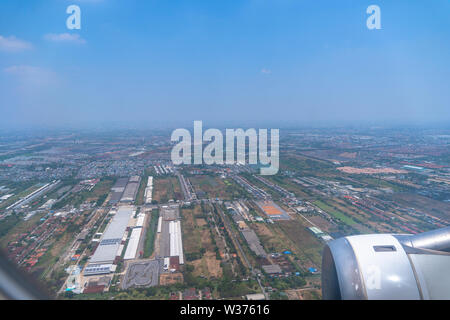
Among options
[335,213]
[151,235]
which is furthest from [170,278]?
[335,213]

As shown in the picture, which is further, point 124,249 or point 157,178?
point 157,178

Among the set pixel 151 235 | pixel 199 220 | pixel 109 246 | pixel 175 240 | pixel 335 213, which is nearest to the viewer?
pixel 109 246

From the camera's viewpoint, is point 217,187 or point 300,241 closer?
point 300,241

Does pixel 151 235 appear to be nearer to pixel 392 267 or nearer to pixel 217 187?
pixel 217 187

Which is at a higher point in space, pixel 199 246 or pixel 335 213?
pixel 335 213

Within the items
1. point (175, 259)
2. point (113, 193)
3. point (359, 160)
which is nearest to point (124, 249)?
point (175, 259)

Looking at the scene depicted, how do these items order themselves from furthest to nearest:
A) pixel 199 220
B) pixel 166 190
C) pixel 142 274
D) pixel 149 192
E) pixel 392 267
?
pixel 166 190
pixel 149 192
pixel 199 220
pixel 142 274
pixel 392 267
